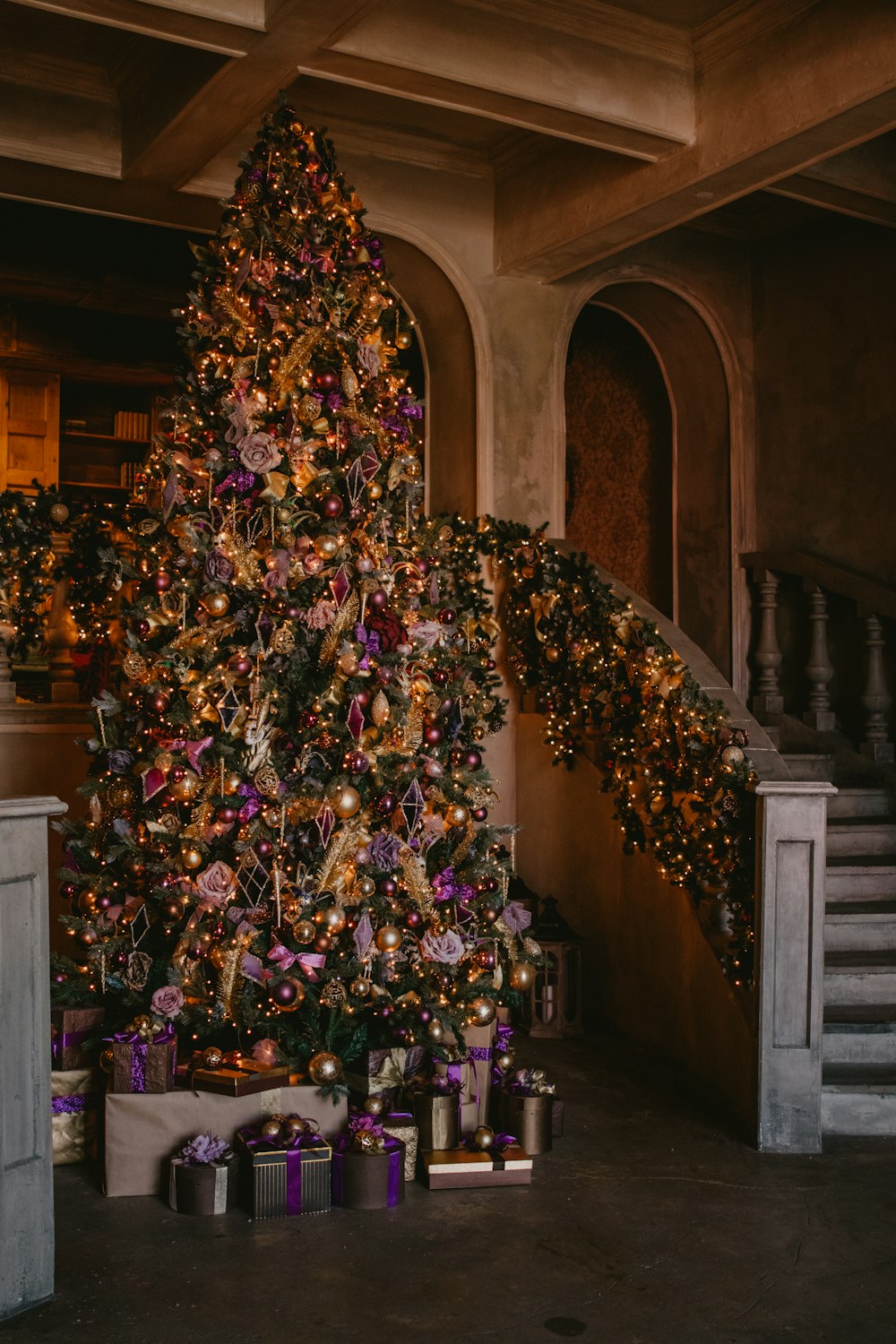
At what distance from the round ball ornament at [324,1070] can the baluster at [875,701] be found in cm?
362

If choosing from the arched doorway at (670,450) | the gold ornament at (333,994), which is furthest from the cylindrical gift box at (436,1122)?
the arched doorway at (670,450)

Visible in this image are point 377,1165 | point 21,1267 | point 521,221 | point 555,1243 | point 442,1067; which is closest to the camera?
point 21,1267

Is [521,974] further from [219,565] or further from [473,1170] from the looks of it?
[219,565]

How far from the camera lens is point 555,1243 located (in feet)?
11.2

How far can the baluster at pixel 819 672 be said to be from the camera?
260 inches

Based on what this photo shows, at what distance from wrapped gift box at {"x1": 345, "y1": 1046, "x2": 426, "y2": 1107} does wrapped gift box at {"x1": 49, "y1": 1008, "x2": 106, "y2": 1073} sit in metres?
0.85

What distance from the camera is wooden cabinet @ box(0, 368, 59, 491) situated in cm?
880

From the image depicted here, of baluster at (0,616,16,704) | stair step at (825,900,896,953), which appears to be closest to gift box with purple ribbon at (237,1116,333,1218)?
stair step at (825,900,896,953)

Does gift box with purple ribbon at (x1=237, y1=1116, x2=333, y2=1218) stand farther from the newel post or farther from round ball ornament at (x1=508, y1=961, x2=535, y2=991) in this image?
the newel post

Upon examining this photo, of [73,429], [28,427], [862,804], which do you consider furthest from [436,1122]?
[73,429]

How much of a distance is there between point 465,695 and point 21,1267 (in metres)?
2.36

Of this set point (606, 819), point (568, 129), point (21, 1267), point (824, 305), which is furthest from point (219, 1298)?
point (824, 305)

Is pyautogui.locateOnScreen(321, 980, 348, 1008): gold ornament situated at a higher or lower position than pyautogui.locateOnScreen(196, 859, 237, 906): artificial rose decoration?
lower

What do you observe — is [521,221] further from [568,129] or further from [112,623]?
[112,623]
